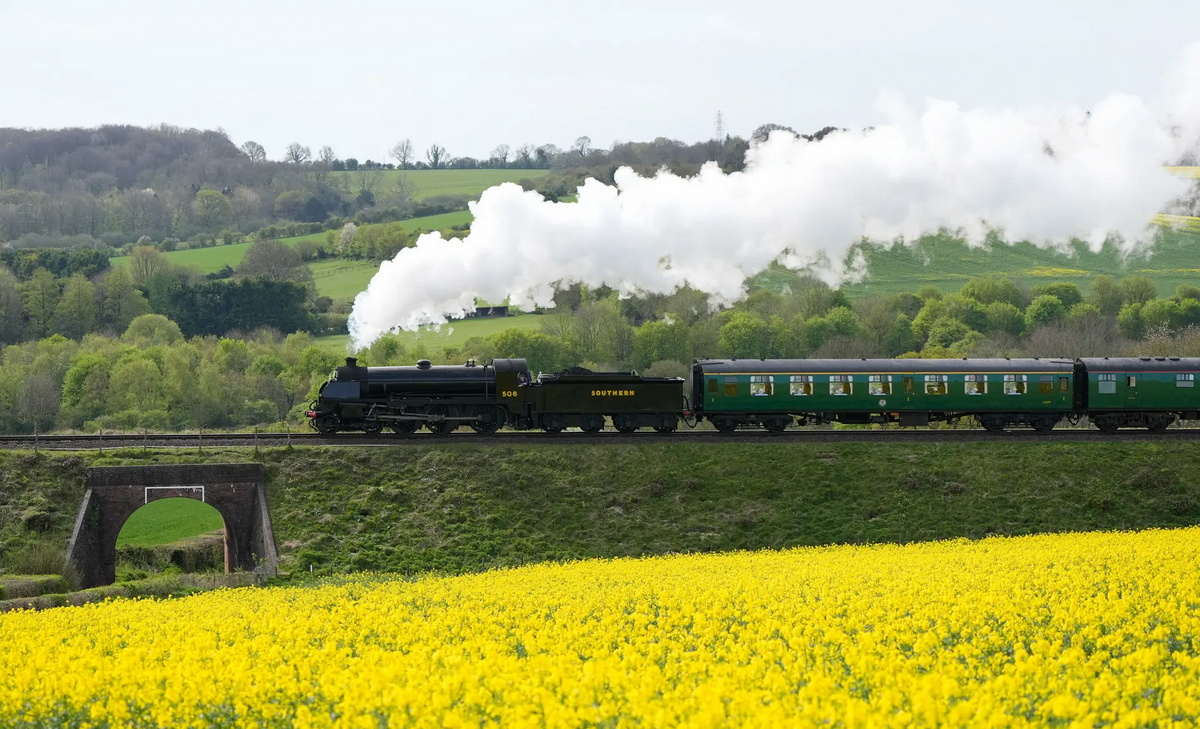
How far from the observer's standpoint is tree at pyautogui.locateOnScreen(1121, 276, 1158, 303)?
12738 cm

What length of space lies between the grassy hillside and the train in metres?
2.87

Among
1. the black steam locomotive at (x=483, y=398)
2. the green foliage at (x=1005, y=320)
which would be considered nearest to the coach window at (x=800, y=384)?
the black steam locomotive at (x=483, y=398)

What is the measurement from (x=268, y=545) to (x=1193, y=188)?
153509 millimetres

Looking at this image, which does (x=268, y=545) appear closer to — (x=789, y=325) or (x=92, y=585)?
(x=92, y=585)

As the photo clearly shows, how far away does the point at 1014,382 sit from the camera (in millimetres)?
50438

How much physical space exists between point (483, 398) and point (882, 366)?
1730cm

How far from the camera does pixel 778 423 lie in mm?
50500

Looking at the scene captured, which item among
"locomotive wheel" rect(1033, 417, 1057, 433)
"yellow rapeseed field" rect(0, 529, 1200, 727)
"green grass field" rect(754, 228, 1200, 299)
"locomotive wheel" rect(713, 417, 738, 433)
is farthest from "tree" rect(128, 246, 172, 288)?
"yellow rapeseed field" rect(0, 529, 1200, 727)

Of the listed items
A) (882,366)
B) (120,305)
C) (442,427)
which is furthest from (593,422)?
(120,305)

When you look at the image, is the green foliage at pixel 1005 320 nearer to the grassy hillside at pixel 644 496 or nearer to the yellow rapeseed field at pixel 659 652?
the grassy hillside at pixel 644 496

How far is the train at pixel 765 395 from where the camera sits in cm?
4784

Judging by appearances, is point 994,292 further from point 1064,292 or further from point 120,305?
point 120,305

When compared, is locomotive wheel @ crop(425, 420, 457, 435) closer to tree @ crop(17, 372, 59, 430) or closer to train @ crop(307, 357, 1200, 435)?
train @ crop(307, 357, 1200, 435)

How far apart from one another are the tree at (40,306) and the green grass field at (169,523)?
62040mm
